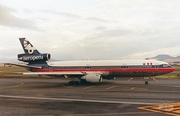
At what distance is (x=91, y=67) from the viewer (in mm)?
38125

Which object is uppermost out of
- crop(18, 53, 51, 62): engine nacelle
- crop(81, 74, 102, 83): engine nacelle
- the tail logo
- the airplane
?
the tail logo

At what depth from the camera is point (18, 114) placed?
14.1 metres

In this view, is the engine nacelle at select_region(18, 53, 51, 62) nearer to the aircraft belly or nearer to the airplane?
the airplane

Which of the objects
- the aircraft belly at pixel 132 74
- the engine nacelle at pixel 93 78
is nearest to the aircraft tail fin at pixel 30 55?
the engine nacelle at pixel 93 78

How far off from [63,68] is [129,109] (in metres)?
26.1

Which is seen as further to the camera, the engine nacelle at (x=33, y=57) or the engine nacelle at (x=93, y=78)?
the engine nacelle at (x=33, y=57)

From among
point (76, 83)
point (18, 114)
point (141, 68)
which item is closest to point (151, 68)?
point (141, 68)

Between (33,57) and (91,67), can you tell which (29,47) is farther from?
(91,67)

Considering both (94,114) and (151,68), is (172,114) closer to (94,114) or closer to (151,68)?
(94,114)

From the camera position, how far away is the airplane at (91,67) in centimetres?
3488

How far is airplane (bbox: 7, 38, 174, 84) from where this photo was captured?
3488cm

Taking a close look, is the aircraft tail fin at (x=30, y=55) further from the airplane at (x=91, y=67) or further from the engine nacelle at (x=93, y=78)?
the engine nacelle at (x=93, y=78)

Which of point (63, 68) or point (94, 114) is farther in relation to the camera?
point (63, 68)

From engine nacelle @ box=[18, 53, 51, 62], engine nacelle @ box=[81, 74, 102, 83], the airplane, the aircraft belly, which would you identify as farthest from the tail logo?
the aircraft belly
